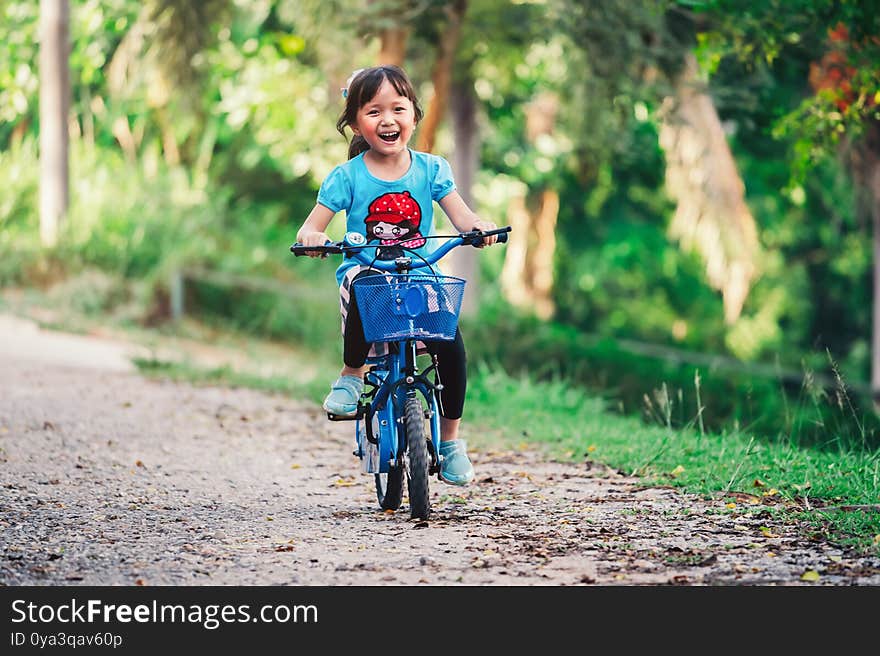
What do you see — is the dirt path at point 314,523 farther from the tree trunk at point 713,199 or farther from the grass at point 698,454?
the tree trunk at point 713,199

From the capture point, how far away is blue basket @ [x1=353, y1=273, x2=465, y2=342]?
16.7 feet

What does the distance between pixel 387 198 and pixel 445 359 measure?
68 cm

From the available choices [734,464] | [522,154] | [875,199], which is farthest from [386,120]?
[522,154]

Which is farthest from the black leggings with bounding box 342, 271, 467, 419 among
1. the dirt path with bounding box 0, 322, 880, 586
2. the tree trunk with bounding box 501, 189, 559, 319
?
the tree trunk with bounding box 501, 189, 559, 319

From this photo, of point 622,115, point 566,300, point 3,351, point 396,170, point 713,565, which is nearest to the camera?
point 713,565

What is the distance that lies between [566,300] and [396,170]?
19.4 m

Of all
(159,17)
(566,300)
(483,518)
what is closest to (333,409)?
(483,518)

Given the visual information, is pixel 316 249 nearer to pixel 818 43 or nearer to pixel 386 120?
pixel 386 120

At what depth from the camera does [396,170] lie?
216 inches

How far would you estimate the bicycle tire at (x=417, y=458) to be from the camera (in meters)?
5.32

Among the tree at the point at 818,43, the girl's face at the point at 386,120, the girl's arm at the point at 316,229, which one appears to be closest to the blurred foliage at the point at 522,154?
the tree at the point at 818,43

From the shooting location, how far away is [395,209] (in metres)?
5.44

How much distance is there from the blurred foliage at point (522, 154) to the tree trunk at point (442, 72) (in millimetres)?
277

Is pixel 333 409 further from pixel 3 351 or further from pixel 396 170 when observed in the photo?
pixel 3 351
